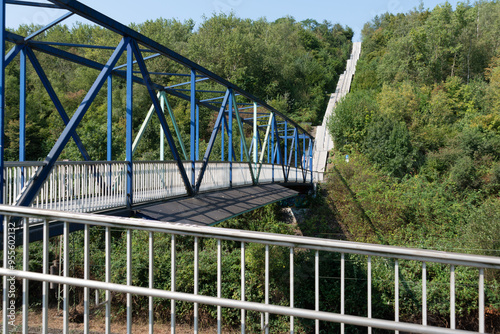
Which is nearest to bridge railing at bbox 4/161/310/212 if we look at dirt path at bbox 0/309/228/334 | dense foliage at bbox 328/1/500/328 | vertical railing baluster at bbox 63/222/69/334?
vertical railing baluster at bbox 63/222/69/334

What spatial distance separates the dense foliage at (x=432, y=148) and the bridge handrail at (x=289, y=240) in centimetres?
1447

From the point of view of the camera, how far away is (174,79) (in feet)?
138

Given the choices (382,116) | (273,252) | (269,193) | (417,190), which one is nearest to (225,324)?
(273,252)

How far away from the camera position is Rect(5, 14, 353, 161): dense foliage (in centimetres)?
2914

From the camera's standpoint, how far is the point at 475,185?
27453mm

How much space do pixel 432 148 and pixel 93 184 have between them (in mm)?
32312

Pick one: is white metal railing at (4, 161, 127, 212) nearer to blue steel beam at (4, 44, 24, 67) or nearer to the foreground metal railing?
blue steel beam at (4, 44, 24, 67)

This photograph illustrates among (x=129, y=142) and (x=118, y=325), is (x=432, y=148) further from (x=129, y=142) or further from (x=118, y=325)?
(x=129, y=142)

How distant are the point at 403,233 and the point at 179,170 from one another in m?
17.0

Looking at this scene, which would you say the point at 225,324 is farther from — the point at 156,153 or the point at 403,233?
the point at 156,153

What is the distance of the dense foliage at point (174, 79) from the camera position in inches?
1147

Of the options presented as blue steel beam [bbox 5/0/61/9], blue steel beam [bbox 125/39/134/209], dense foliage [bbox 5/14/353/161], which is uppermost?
dense foliage [bbox 5/14/353/161]

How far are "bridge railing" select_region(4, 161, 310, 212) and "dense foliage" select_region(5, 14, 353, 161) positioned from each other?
1683 cm

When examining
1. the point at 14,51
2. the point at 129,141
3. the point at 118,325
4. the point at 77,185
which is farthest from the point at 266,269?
the point at 118,325
